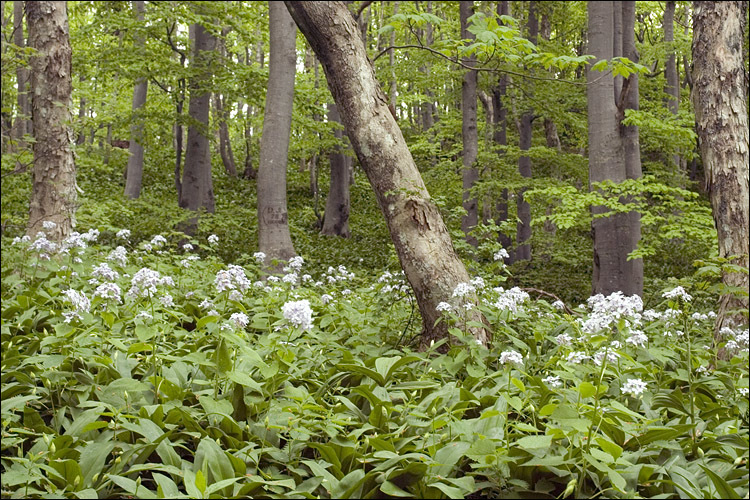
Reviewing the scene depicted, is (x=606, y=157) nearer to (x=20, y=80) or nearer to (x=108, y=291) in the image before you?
(x=108, y=291)

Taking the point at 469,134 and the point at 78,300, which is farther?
the point at 469,134

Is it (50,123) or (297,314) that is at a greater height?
(50,123)

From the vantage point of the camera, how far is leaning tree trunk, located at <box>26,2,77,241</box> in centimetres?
608

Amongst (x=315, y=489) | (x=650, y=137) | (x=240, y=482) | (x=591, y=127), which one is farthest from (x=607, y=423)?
(x=650, y=137)

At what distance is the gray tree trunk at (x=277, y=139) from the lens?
26.7ft

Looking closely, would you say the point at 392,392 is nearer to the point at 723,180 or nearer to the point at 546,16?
the point at 723,180

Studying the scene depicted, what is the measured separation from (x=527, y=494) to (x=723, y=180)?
3253mm

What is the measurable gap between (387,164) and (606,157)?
5369 mm

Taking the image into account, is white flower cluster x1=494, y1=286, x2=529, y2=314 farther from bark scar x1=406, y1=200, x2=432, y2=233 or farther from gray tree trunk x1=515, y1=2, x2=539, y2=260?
gray tree trunk x1=515, y1=2, x2=539, y2=260

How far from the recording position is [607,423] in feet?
8.41

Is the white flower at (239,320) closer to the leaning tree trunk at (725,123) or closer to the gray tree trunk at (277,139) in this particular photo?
the leaning tree trunk at (725,123)

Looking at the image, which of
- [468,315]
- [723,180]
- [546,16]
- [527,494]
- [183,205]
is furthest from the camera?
[546,16]

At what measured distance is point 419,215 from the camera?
4.11 metres

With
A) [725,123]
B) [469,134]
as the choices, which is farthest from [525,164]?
[725,123]
